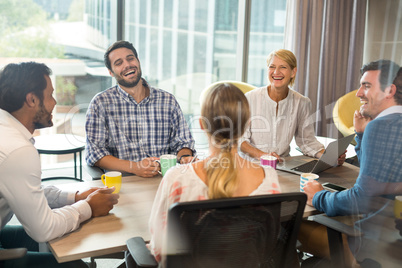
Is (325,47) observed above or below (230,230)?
above

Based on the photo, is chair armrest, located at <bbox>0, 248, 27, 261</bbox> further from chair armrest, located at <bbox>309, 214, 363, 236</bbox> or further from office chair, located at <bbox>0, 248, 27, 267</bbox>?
chair armrest, located at <bbox>309, 214, 363, 236</bbox>

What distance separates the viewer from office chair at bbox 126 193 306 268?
2.98ft

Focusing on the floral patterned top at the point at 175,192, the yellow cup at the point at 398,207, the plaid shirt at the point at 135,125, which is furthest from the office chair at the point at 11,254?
the yellow cup at the point at 398,207

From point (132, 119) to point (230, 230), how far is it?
4.55 ft

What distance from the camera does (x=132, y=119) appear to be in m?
2.21

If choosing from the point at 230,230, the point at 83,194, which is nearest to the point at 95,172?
the point at 83,194

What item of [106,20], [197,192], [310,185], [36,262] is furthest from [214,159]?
[106,20]

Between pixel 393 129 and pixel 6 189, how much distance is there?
1.21 metres

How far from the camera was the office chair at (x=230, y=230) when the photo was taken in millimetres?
907

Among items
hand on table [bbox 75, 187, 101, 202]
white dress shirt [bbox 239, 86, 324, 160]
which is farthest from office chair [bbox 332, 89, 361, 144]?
hand on table [bbox 75, 187, 101, 202]

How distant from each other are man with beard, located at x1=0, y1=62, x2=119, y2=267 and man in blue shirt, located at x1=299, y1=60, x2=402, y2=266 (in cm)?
85

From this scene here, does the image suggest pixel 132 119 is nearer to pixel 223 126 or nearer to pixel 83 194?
pixel 83 194

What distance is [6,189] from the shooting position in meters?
1.18

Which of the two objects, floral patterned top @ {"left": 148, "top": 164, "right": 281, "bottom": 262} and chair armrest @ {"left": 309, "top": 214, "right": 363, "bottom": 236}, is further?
chair armrest @ {"left": 309, "top": 214, "right": 363, "bottom": 236}
